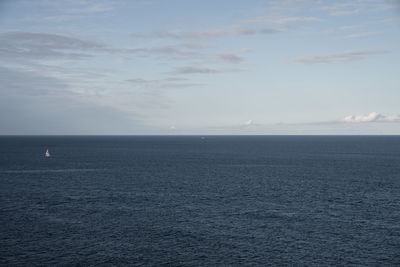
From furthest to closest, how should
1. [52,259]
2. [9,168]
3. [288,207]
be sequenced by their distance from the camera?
[9,168] < [288,207] < [52,259]

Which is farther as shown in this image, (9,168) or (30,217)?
(9,168)

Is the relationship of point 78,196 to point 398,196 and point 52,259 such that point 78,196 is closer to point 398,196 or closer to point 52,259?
point 52,259

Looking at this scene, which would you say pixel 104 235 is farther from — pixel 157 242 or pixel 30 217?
pixel 30 217

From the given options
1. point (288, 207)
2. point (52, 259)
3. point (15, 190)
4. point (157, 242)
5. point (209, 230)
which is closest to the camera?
point (52, 259)

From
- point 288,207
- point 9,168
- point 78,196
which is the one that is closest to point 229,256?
point 288,207

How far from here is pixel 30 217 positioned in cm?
6900

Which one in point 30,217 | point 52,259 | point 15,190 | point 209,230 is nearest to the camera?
point 52,259

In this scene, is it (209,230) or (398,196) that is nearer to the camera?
(209,230)

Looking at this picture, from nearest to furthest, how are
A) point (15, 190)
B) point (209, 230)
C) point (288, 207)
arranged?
1. point (209, 230)
2. point (288, 207)
3. point (15, 190)

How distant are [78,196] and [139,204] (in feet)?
61.4

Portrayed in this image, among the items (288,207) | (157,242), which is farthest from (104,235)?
(288,207)

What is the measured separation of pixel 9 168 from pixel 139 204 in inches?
3620

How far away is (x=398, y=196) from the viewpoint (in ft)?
291

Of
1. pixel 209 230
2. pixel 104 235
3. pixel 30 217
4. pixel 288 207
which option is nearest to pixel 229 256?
pixel 209 230
